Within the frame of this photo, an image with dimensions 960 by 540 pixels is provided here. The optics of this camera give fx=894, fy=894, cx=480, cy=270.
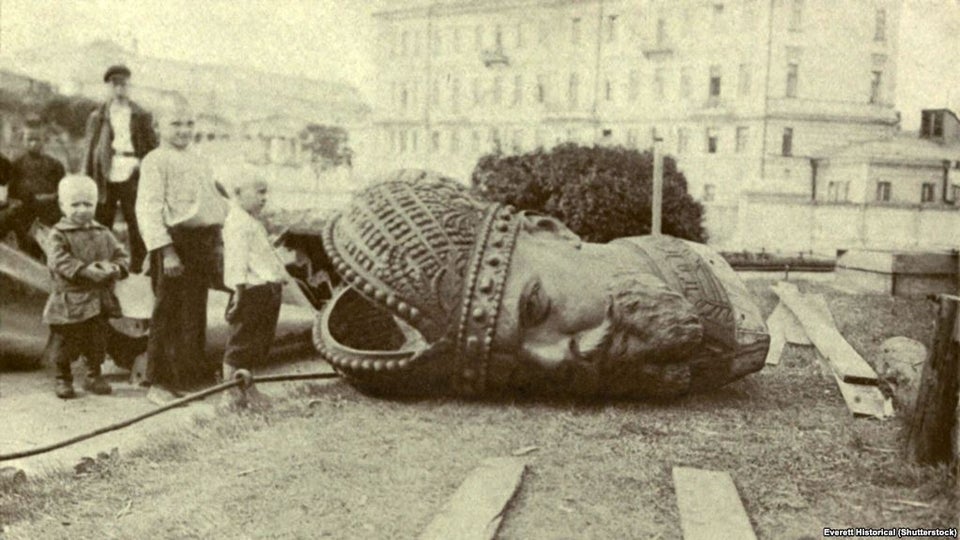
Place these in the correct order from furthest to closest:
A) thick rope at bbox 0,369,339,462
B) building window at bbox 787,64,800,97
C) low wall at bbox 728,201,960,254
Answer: building window at bbox 787,64,800,97 < low wall at bbox 728,201,960,254 < thick rope at bbox 0,369,339,462

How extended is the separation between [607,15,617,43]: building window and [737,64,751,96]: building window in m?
1.26

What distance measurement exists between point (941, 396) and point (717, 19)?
5.19 metres

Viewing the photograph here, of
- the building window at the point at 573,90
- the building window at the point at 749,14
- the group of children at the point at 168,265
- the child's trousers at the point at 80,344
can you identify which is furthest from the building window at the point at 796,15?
the child's trousers at the point at 80,344

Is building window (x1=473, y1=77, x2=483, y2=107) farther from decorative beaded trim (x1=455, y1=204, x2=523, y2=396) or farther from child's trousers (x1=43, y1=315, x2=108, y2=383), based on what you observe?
decorative beaded trim (x1=455, y1=204, x2=523, y2=396)

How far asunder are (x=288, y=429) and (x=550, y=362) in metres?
1.03

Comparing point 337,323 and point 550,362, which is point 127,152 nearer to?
point 337,323

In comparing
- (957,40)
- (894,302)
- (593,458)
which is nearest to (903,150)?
(894,302)

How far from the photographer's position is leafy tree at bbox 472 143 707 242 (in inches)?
391

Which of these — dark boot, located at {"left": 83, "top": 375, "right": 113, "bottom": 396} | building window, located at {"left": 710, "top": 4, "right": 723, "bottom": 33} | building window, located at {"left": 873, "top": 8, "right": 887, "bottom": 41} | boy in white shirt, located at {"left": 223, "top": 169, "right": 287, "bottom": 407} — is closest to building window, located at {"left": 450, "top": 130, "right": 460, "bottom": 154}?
building window, located at {"left": 710, "top": 4, "right": 723, "bottom": 33}

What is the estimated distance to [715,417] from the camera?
3502 millimetres

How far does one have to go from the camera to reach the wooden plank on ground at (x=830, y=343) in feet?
12.6

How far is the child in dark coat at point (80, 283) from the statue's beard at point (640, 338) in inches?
96.2

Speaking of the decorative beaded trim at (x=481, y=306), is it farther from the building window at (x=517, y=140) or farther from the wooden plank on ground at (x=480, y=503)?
the building window at (x=517, y=140)

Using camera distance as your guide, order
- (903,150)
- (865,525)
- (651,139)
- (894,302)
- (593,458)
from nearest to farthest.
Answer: (865,525) < (593,458) < (903,150) < (894,302) < (651,139)
